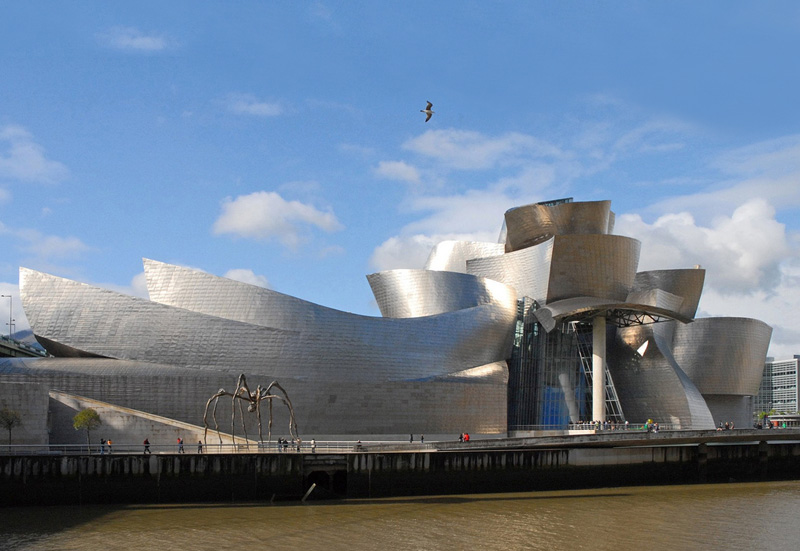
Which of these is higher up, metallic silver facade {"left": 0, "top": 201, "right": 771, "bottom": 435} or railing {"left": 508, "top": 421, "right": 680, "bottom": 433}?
metallic silver facade {"left": 0, "top": 201, "right": 771, "bottom": 435}

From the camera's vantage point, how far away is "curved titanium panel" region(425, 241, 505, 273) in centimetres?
5509

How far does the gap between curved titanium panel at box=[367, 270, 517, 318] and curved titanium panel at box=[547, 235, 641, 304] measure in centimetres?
281

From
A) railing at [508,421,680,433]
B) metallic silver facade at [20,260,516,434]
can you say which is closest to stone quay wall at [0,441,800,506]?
railing at [508,421,680,433]

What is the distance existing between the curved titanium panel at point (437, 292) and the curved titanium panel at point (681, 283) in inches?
432

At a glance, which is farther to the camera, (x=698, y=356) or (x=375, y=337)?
(x=698, y=356)

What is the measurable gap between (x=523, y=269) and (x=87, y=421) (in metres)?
25.7

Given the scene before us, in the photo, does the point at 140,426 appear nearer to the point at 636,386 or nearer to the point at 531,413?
the point at 531,413

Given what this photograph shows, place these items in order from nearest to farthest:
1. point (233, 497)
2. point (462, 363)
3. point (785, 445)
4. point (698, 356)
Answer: point (233, 497) → point (785, 445) → point (462, 363) → point (698, 356)

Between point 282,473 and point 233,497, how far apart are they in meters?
1.66

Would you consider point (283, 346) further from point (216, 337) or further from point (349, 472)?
point (349, 472)

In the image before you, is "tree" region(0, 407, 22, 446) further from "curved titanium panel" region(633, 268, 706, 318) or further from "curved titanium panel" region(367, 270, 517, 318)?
"curved titanium panel" region(633, 268, 706, 318)

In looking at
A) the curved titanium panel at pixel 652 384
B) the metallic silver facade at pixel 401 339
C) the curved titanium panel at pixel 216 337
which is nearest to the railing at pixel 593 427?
the curved titanium panel at pixel 652 384

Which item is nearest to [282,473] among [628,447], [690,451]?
[628,447]

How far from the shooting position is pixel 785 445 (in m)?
35.8
